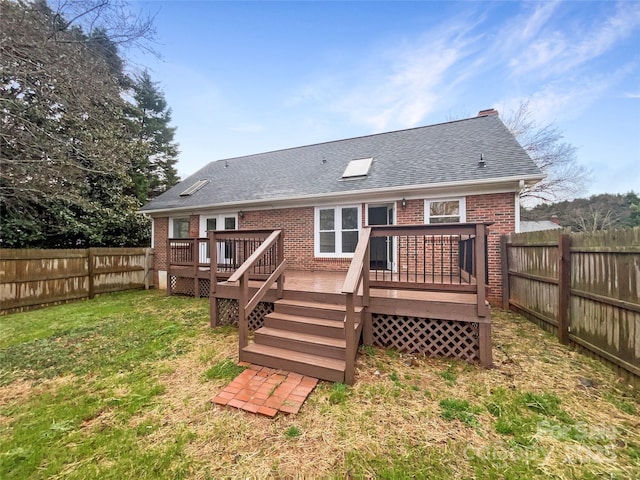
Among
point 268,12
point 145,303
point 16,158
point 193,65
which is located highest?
point 268,12

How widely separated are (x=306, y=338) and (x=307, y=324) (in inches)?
8.1

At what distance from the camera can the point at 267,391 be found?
289 centimetres

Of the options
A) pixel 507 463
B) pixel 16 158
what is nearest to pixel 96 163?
pixel 16 158

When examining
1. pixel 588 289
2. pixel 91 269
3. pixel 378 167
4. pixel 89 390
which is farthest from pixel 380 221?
pixel 91 269

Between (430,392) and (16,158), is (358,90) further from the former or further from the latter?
(430,392)

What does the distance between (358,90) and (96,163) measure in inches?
428

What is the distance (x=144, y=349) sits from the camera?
Result: 4.17 meters

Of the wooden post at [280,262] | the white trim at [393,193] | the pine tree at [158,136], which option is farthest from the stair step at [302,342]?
the pine tree at [158,136]

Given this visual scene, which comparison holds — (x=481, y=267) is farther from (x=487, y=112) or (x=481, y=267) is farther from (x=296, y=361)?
(x=487, y=112)

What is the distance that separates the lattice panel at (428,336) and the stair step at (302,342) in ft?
3.05

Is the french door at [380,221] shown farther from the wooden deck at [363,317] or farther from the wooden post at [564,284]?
the wooden post at [564,284]

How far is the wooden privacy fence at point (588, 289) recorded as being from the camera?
117 inches

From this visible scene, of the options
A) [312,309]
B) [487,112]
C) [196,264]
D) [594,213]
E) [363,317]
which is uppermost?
[487,112]

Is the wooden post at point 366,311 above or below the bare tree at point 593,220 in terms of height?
below
